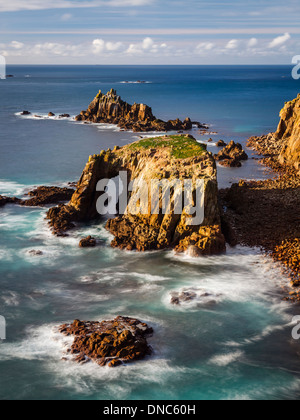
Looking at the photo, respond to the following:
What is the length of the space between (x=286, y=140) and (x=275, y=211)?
86.2 ft

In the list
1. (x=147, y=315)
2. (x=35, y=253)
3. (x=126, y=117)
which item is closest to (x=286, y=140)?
(x=35, y=253)

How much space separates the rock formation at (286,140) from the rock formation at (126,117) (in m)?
20.6

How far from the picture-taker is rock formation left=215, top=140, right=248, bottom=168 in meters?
63.2

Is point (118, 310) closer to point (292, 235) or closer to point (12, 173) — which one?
point (292, 235)

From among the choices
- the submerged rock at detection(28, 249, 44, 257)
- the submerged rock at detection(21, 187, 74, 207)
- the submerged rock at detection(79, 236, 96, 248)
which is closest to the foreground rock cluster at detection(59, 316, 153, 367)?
the submerged rock at detection(28, 249, 44, 257)

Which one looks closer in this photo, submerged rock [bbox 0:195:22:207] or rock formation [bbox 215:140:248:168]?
submerged rock [bbox 0:195:22:207]

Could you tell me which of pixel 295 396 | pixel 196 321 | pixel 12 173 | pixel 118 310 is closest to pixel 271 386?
pixel 295 396

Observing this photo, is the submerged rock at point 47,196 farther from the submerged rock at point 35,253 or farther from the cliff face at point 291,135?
the cliff face at point 291,135

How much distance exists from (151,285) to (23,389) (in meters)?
11.9

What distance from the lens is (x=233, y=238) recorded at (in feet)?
122

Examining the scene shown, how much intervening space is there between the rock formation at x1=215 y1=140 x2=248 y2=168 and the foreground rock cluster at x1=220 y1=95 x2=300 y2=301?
199 inches

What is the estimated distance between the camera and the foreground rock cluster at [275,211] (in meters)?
35.0

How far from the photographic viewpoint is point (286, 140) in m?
65.5

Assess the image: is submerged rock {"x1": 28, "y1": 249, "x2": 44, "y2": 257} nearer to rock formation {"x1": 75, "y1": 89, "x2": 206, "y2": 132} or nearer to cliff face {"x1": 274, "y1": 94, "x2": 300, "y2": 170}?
cliff face {"x1": 274, "y1": 94, "x2": 300, "y2": 170}
